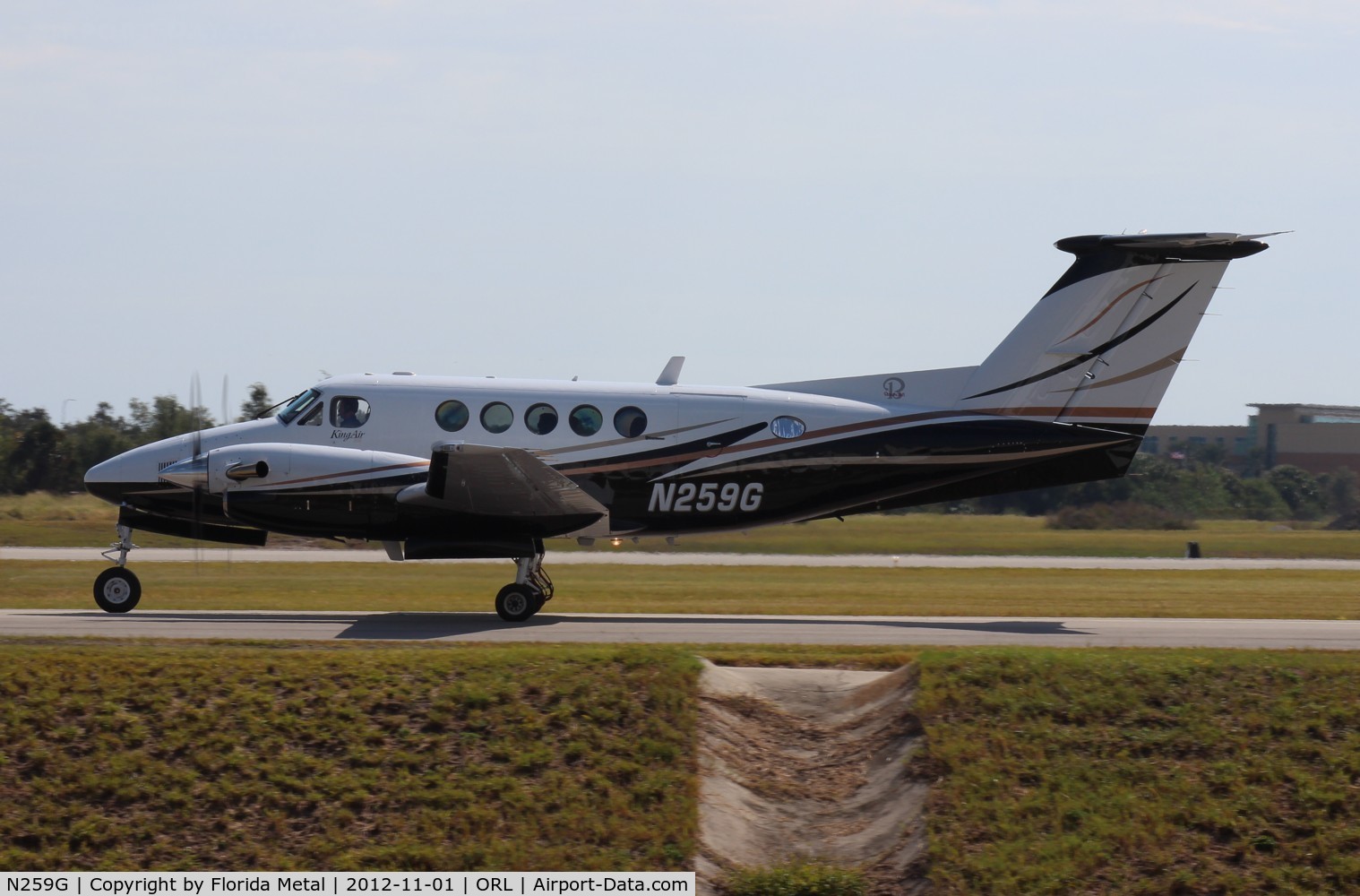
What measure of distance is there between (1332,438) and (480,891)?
74.8 meters

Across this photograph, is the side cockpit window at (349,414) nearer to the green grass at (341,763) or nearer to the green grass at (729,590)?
the green grass at (729,590)

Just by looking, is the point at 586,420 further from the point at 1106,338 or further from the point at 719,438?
the point at 1106,338

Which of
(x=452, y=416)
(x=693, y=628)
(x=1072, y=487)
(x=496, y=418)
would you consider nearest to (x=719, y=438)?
(x=693, y=628)

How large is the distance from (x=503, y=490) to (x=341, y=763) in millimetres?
7536

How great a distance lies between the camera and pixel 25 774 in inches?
388

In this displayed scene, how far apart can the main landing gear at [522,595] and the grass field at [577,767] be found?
6118 mm

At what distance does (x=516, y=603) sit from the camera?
18.2 m

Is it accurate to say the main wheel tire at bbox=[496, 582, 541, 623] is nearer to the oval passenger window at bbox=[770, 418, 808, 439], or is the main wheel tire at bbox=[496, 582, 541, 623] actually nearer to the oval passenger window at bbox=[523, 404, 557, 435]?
the oval passenger window at bbox=[523, 404, 557, 435]

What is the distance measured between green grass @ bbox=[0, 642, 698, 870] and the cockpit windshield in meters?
7.46

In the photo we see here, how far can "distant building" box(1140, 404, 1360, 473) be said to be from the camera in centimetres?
7200

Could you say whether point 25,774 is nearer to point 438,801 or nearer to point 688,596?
point 438,801

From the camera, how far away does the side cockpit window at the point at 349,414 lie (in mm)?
18766

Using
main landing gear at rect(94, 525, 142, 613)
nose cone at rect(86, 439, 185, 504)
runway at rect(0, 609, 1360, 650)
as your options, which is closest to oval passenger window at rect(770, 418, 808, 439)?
runway at rect(0, 609, 1360, 650)

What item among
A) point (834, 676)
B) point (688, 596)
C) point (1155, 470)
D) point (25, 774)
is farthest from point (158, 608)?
point (1155, 470)
